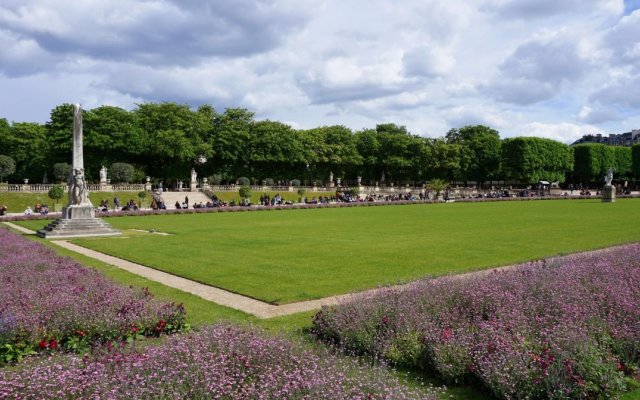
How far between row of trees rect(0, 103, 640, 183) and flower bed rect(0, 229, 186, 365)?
6437 cm

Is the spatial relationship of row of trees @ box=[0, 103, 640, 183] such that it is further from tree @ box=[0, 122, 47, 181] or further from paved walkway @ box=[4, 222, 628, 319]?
paved walkway @ box=[4, 222, 628, 319]

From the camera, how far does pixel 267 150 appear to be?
3337 inches

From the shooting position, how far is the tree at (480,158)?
100 metres

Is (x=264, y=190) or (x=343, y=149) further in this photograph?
(x=343, y=149)

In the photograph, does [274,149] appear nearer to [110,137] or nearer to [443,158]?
[110,137]

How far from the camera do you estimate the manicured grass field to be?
42.4 ft

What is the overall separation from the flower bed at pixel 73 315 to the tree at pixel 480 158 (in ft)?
313

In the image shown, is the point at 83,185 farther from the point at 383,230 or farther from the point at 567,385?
the point at 567,385

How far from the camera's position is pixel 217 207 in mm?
49375

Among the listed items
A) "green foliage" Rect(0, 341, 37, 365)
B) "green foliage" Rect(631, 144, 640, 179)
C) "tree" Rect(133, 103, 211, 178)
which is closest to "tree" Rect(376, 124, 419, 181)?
"tree" Rect(133, 103, 211, 178)

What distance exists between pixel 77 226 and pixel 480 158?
86.6 m

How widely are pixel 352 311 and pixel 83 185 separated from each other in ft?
80.3

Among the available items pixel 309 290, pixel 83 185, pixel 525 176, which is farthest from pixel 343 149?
pixel 309 290

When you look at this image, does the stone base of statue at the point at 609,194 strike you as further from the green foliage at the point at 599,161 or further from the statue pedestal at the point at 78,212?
the statue pedestal at the point at 78,212
